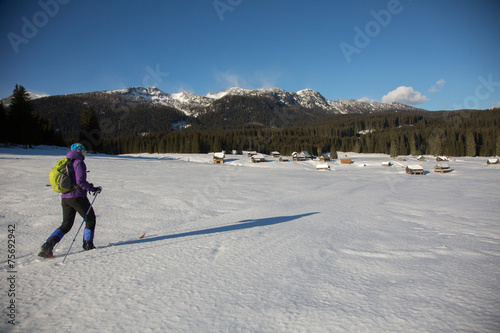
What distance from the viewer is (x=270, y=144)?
11194 cm

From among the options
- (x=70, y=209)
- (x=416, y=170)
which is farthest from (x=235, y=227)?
(x=416, y=170)

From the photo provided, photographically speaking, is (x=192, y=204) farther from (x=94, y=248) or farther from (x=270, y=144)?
(x=270, y=144)

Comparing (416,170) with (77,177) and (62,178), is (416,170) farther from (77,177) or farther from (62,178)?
(62,178)

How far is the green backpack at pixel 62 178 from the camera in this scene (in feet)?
16.1

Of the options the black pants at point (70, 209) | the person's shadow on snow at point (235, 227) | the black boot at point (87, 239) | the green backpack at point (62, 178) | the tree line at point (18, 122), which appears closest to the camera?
the green backpack at point (62, 178)

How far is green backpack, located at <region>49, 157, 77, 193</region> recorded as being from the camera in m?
4.92

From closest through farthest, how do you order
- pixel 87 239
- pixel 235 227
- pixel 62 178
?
pixel 62 178, pixel 87 239, pixel 235 227

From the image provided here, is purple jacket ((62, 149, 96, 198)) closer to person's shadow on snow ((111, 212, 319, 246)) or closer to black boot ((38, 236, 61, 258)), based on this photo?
black boot ((38, 236, 61, 258))

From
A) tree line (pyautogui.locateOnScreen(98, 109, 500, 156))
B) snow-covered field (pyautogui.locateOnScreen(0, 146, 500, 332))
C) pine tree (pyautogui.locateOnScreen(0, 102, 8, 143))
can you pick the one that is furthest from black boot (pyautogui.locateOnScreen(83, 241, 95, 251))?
tree line (pyautogui.locateOnScreen(98, 109, 500, 156))

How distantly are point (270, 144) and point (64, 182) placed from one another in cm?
10837

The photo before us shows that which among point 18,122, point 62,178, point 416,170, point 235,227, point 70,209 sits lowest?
point 235,227

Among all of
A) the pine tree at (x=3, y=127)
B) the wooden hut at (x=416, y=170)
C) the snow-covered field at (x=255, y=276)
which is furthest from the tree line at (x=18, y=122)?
the wooden hut at (x=416, y=170)

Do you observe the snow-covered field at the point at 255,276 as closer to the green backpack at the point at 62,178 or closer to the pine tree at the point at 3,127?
the green backpack at the point at 62,178

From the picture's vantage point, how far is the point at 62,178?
4.93 metres
